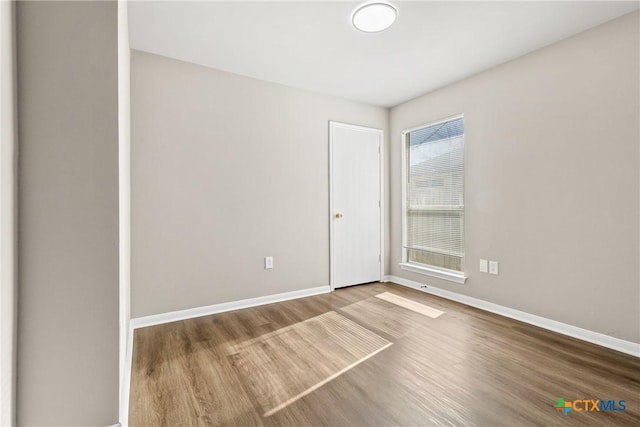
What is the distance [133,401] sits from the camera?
1.54 metres

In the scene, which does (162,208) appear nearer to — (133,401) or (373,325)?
(133,401)

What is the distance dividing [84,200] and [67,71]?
479 mm

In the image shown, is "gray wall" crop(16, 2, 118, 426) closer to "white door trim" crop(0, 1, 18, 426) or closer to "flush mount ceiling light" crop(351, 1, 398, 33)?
"white door trim" crop(0, 1, 18, 426)

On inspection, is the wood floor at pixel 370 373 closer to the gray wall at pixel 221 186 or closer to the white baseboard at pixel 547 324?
the white baseboard at pixel 547 324

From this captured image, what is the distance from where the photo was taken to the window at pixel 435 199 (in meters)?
3.22

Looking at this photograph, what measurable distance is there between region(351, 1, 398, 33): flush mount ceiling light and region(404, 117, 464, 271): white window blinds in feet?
5.06

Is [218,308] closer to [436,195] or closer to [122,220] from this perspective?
[122,220]

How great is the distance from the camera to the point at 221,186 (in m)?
2.87

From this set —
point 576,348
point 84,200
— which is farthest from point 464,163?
point 84,200

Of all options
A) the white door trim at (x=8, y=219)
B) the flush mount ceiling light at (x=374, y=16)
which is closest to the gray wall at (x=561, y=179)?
the flush mount ceiling light at (x=374, y=16)

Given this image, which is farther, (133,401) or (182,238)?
(182,238)

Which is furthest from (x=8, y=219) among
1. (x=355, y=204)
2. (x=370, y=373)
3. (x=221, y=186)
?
(x=355, y=204)

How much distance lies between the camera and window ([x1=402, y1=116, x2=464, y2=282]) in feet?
10.6

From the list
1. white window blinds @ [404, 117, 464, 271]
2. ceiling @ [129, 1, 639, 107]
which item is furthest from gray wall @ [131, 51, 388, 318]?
white window blinds @ [404, 117, 464, 271]
